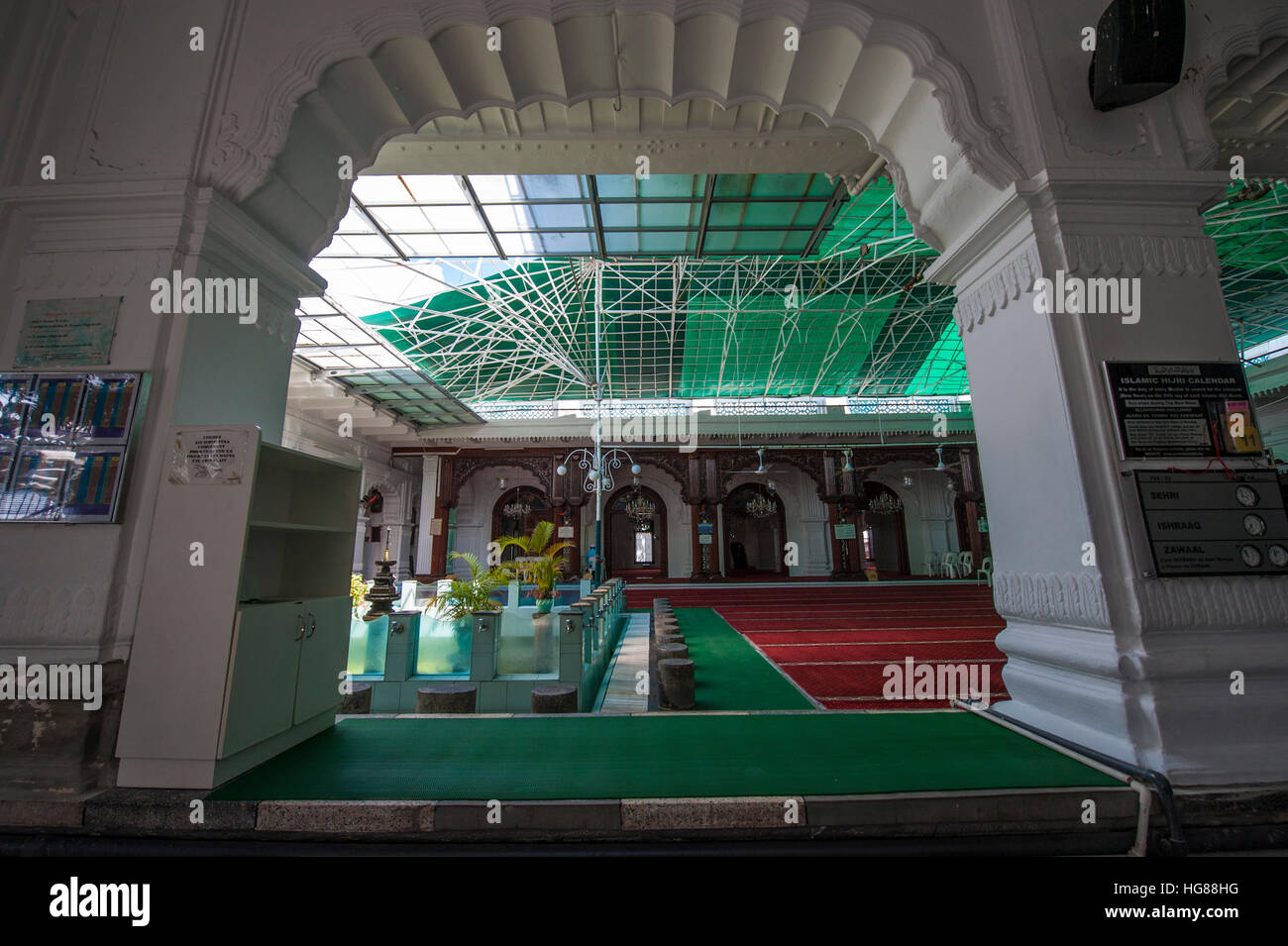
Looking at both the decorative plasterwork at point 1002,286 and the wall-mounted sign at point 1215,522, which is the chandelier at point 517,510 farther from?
the wall-mounted sign at point 1215,522

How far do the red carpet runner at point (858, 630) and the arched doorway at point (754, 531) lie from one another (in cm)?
340

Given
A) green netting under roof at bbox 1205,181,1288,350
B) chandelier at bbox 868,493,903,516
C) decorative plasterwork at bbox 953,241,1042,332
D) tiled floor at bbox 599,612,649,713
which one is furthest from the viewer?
chandelier at bbox 868,493,903,516

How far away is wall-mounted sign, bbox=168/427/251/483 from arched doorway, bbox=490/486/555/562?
15.9 metres

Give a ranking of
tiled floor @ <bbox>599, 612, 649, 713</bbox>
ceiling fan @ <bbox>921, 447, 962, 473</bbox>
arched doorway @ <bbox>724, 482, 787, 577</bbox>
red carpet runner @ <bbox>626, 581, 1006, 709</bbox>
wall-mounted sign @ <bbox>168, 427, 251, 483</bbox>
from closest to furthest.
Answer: wall-mounted sign @ <bbox>168, 427, 251, 483</bbox> → tiled floor @ <bbox>599, 612, 649, 713</bbox> → red carpet runner @ <bbox>626, 581, 1006, 709</bbox> → ceiling fan @ <bbox>921, 447, 962, 473</bbox> → arched doorway @ <bbox>724, 482, 787, 577</bbox>

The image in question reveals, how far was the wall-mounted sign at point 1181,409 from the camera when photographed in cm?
215

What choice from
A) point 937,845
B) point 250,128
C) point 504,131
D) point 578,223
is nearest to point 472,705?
point 937,845

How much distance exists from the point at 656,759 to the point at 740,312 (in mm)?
10657

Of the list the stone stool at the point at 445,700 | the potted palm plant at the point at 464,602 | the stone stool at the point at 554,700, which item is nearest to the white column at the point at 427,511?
the potted palm plant at the point at 464,602

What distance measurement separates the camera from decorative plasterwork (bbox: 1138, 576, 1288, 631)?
2.01 meters

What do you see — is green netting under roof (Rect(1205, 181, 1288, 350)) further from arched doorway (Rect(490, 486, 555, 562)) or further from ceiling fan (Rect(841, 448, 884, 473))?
arched doorway (Rect(490, 486, 555, 562))

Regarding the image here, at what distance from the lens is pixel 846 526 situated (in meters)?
16.3

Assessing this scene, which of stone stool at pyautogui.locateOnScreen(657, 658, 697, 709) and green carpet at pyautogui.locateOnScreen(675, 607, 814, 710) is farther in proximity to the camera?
green carpet at pyautogui.locateOnScreen(675, 607, 814, 710)

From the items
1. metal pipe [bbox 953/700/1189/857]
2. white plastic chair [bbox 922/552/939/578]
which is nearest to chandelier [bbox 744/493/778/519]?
white plastic chair [bbox 922/552/939/578]

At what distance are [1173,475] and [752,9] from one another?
2.80 m
